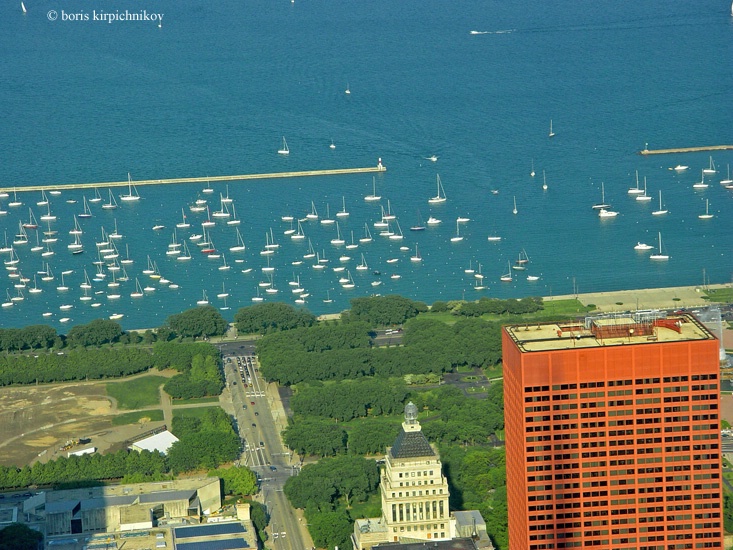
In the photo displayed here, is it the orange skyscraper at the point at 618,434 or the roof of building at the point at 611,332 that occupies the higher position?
the roof of building at the point at 611,332

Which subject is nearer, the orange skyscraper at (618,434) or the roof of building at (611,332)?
the orange skyscraper at (618,434)

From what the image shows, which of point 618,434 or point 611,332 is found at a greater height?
point 611,332

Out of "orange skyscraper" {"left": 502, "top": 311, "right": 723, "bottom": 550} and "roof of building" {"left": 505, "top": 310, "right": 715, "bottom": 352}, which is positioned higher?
"roof of building" {"left": 505, "top": 310, "right": 715, "bottom": 352}

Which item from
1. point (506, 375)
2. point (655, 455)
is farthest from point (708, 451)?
point (506, 375)

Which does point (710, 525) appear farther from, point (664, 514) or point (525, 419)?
point (525, 419)
